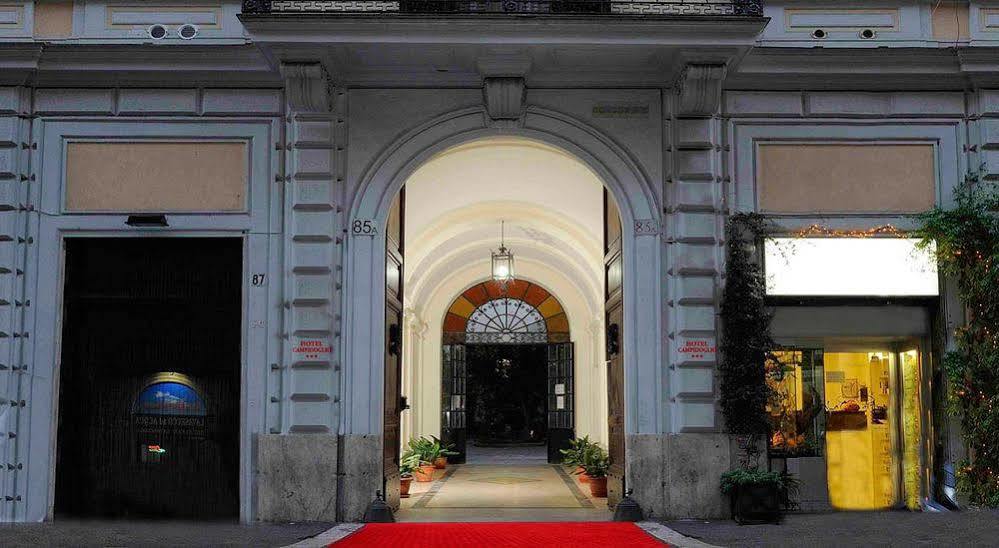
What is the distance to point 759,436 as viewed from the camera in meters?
12.0

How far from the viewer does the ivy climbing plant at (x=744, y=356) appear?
11.8 m

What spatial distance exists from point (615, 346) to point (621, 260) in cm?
117

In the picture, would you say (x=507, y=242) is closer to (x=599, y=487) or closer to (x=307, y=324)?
(x=599, y=487)

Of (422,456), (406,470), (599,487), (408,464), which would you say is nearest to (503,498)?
(599,487)

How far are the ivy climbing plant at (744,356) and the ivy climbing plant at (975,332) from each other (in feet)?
6.87

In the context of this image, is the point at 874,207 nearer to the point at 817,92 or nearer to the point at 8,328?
the point at 817,92

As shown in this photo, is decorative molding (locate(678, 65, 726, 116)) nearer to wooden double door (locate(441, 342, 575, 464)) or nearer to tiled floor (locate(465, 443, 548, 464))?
tiled floor (locate(465, 443, 548, 464))

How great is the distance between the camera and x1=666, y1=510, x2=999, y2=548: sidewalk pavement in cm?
960

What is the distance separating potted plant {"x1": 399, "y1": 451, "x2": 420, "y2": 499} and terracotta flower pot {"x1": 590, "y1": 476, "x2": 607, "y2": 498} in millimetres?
2761

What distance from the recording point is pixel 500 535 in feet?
34.6

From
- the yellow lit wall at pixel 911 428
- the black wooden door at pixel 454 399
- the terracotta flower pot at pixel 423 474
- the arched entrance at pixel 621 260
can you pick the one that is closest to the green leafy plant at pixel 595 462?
the terracotta flower pot at pixel 423 474

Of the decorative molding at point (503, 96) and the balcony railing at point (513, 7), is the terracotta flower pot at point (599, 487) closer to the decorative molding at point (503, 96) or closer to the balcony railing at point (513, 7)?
the decorative molding at point (503, 96)

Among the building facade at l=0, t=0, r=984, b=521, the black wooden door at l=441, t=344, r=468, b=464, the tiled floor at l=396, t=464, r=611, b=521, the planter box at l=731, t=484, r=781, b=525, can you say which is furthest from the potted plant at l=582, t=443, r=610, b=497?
the black wooden door at l=441, t=344, r=468, b=464

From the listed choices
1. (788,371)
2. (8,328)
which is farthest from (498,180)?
(8,328)
